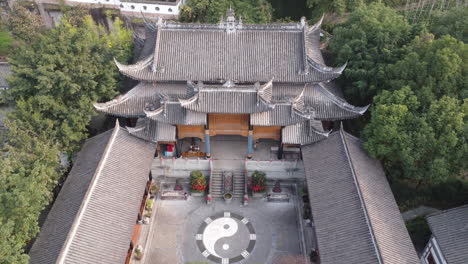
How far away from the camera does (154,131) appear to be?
28562 millimetres

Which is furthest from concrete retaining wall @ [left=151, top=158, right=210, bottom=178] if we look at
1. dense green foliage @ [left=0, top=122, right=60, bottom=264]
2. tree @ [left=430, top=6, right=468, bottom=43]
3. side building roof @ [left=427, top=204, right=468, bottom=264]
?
tree @ [left=430, top=6, right=468, bottom=43]

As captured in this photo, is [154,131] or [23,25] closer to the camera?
[154,131]

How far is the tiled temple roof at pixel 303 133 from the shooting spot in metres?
27.8

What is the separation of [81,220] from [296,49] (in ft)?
68.7

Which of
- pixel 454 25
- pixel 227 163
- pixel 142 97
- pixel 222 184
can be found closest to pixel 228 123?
pixel 227 163

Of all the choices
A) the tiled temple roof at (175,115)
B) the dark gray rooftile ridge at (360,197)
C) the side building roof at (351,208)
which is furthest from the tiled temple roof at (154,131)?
the dark gray rooftile ridge at (360,197)

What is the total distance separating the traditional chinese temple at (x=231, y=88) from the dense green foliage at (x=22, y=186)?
19.0ft

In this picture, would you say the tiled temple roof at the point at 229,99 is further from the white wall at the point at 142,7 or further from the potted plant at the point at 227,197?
the white wall at the point at 142,7

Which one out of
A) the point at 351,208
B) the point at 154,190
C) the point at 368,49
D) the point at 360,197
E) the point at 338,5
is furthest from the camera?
the point at 338,5

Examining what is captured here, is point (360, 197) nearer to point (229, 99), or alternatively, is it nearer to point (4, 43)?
point (229, 99)

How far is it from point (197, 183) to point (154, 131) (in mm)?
5436

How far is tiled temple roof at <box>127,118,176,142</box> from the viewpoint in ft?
92.1

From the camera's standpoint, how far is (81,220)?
21250 mm

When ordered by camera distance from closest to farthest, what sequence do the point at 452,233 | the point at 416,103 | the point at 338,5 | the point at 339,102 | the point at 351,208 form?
the point at 452,233 → the point at 351,208 → the point at 416,103 → the point at 339,102 → the point at 338,5
